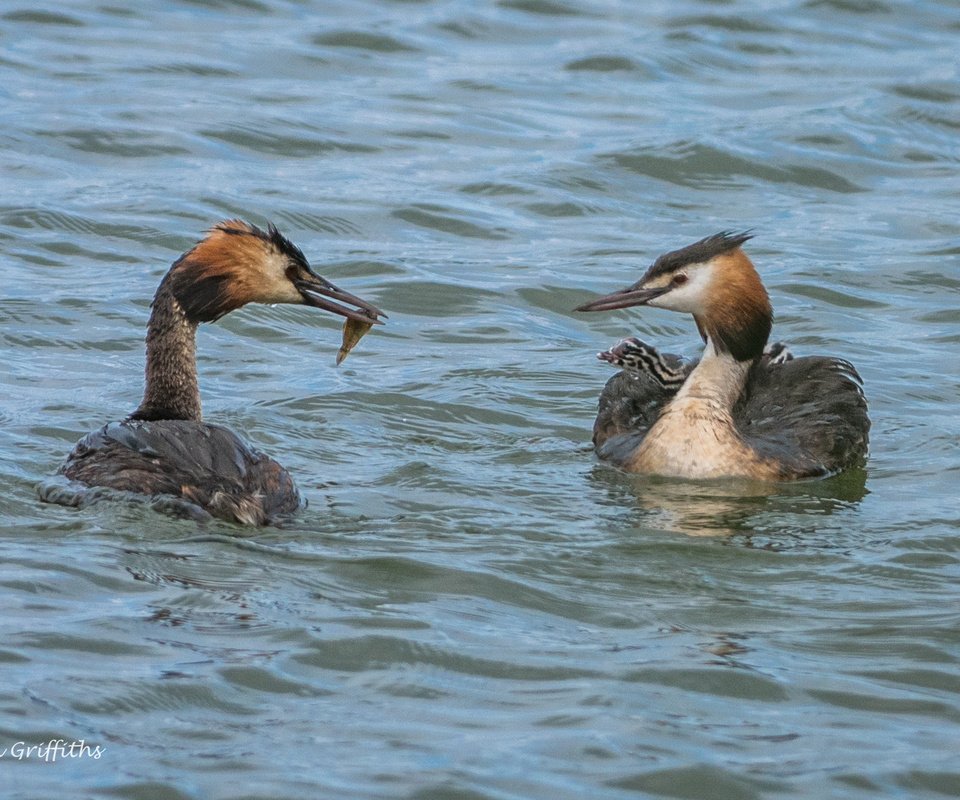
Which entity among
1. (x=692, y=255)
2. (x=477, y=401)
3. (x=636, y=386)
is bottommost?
(x=477, y=401)

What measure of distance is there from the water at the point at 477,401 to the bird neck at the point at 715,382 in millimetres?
512

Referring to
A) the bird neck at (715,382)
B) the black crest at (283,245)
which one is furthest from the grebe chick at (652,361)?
the black crest at (283,245)

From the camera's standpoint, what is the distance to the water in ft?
18.6

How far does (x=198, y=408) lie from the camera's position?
8.20 metres

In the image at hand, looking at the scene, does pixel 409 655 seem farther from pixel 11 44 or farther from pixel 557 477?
pixel 11 44

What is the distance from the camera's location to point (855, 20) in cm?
1795

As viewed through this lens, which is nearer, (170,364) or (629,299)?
(170,364)

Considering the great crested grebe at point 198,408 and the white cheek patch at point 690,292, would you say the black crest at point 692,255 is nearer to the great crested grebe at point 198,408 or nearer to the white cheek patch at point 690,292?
the white cheek patch at point 690,292

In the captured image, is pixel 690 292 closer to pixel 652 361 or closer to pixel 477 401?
pixel 652 361

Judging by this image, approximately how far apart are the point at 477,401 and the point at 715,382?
1301 millimetres

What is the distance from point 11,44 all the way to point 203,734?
37.7 ft

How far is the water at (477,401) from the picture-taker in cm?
568

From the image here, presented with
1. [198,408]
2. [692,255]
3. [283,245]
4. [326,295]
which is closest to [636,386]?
[692,255]

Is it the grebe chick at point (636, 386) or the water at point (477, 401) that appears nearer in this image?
the water at point (477, 401)
